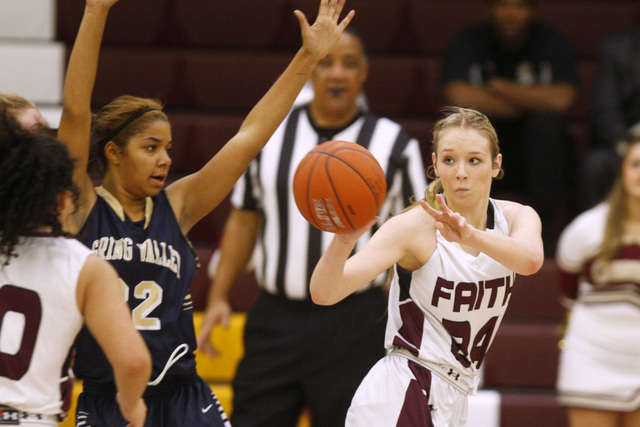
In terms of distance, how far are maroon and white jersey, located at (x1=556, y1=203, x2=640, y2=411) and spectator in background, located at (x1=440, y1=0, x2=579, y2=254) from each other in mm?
1177

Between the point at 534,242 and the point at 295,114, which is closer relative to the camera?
the point at 534,242

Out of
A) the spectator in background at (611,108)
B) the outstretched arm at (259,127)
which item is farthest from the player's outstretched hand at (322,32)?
the spectator in background at (611,108)

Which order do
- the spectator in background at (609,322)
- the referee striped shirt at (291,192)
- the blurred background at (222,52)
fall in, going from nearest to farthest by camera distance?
the referee striped shirt at (291,192), the spectator in background at (609,322), the blurred background at (222,52)

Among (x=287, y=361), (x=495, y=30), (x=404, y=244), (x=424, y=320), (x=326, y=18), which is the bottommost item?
(x=287, y=361)

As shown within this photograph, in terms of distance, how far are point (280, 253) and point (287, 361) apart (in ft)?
1.47

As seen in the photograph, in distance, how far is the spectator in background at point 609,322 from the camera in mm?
4254

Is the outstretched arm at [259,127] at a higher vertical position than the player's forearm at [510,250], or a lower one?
higher

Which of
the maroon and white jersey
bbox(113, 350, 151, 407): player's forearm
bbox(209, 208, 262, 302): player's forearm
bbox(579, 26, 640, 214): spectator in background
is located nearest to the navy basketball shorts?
bbox(113, 350, 151, 407): player's forearm

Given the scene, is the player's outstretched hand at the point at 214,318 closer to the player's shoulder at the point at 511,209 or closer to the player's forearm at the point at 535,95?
the player's shoulder at the point at 511,209

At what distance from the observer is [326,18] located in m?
3.14

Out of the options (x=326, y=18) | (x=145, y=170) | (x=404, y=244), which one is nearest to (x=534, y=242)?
(x=404, y=244)

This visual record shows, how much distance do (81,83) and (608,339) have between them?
2.64 metres

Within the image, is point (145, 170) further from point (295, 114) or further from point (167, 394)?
point (295, 114)

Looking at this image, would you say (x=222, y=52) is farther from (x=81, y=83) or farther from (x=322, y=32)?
(x=81, y=83)
